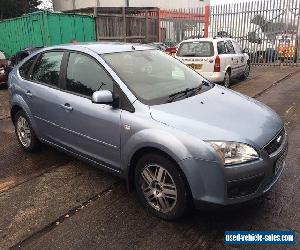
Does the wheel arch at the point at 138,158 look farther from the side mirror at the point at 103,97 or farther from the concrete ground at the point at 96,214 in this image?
the side mirror at the point at 103,97

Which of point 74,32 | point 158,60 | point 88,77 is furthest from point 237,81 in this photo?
point 88,77

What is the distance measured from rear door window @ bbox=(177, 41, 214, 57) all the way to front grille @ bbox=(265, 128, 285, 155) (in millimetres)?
6799

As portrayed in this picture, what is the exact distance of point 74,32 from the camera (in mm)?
14938

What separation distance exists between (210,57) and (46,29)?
736cm

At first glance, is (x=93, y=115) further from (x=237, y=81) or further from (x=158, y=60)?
(x=237, y=81)

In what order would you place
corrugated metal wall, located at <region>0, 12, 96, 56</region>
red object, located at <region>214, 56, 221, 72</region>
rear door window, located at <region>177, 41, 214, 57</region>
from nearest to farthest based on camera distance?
red object, located at <region>214, 56, 221, 72</region>
rear door window, located at <region>177, 41, 214, 57</region>
corrugated metal wall, located at <region>0, 12, 96, 56</region>

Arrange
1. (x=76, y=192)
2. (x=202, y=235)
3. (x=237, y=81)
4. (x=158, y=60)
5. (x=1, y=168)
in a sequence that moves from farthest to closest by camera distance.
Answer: (x=237, y=81) → (x=1, y=168) → (x=158, y=60) → (x=76, y=192) → (x=202, y=235)

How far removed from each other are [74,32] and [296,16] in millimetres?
10261

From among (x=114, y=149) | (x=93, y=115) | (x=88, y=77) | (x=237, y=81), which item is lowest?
(x=237, y=81)

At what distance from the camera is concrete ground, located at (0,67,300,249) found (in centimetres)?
315

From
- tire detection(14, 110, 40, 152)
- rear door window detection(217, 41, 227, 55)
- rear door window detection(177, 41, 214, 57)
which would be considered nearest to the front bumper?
tire detection(14, 110, 40, 152)

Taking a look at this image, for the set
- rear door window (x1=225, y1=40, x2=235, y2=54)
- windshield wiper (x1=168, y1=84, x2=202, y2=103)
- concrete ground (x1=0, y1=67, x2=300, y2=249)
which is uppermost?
windshield wiper (x1=168, y1=84, x2=202, y2=103)

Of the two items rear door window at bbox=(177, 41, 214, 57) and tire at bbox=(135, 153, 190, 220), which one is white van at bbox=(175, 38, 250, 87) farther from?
tire at bbox=(135, 153, 190, 220)

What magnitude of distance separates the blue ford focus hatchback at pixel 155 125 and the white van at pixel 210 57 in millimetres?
5492
